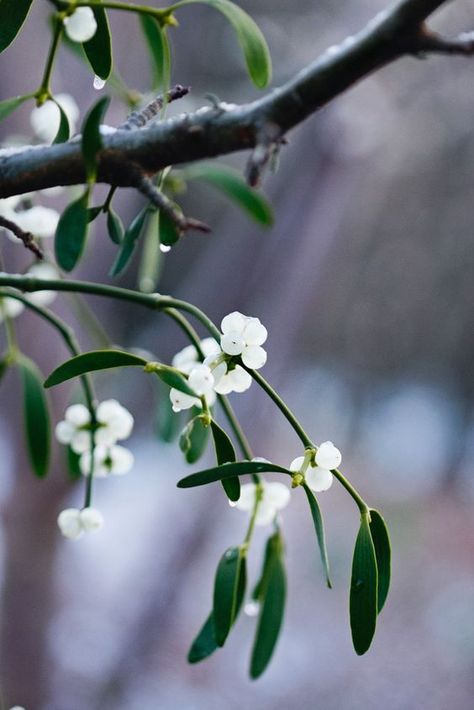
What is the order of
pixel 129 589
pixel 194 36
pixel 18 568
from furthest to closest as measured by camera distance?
pixel 129 589
pixel 194 36
pixel 18 568

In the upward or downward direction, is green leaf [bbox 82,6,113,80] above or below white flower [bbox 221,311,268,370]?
above

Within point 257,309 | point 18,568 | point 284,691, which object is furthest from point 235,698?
point 257,309

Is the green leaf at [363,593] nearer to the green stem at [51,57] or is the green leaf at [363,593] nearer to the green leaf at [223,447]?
the green leaf at [223,447]

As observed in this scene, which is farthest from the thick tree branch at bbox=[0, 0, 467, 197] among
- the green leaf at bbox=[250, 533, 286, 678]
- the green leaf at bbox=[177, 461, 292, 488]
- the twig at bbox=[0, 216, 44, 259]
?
the green leaf at bbox=[250, 533, 286, 678]

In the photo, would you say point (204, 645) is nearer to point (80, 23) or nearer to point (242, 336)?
point (242, 336)

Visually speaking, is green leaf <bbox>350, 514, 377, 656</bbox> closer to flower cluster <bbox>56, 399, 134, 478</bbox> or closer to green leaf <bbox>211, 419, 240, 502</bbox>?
green leaf <bbox>211, 419, 240, 502</bbox>

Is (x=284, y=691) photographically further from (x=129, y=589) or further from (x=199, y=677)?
(x=129, y=589)

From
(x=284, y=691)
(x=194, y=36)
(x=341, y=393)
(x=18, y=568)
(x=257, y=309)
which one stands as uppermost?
(x=194, y=36)
